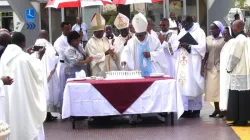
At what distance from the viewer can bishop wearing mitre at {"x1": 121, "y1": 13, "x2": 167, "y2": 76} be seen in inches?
450

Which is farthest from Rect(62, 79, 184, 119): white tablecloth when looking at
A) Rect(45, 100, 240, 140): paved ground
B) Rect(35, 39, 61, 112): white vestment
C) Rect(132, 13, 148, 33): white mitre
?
Rect(35, 39, 61, 112): white vestment

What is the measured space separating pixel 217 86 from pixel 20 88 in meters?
5.04

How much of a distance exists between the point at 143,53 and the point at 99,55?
3.25ft

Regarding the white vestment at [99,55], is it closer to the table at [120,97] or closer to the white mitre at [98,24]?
the white mitre at [98,24]

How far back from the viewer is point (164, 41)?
484 inches

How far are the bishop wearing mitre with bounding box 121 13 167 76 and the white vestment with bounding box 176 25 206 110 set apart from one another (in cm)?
52

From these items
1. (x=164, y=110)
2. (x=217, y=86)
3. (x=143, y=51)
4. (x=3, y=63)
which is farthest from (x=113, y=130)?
(x=3, y=63)

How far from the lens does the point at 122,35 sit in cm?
1241

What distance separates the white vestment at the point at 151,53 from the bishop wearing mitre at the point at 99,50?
1.86ft

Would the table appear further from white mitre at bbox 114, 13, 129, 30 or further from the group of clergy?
white mitre at bbox 114, 13, 129, 30

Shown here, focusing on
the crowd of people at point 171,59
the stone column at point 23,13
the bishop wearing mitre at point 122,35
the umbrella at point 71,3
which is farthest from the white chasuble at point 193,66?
the stone column at point 23,13

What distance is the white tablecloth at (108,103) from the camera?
34.6 feet

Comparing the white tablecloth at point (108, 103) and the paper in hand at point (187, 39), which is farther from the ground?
the paper in hand at point (187, 39)

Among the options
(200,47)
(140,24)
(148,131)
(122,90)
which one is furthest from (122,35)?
(148,131)
